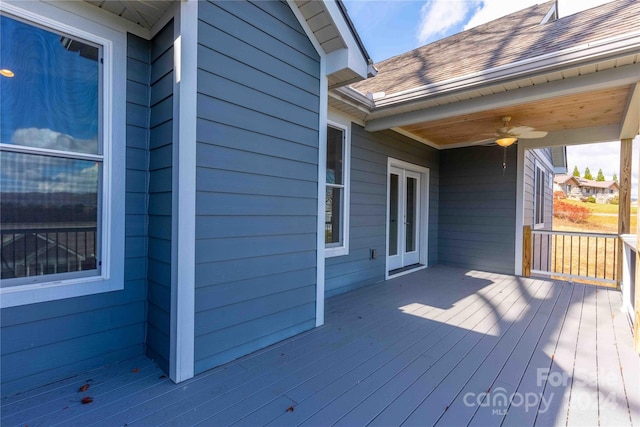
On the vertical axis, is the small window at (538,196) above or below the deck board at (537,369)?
above

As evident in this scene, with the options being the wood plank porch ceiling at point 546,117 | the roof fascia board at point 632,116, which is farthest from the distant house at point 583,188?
the wood plank porch ceiling at point 546,117

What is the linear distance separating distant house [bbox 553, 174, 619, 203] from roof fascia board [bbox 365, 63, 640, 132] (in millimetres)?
22619

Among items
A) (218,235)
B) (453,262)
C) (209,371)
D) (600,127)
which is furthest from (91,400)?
(600,127)

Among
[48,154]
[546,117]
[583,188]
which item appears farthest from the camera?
[583,188]

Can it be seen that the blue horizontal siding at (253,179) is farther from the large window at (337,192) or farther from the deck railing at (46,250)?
the large window at (337,192)

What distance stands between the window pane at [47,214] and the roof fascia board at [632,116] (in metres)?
4.94

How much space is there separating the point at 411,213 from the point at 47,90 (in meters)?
5.54

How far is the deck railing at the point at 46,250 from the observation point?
184 cm

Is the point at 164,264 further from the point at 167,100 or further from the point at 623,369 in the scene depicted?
the point at 623,369

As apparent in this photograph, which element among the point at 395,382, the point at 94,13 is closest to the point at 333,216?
the point at 395,382

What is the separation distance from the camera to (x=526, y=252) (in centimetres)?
554

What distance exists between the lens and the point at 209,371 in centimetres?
219

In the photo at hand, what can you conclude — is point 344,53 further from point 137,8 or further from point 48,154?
point 48,154

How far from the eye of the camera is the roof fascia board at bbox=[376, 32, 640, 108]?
2561 millimetres
